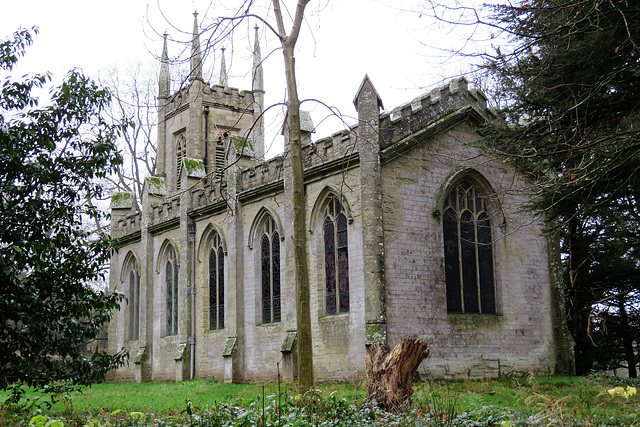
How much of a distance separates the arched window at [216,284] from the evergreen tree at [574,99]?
12.1m

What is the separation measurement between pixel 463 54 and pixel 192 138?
21124mm

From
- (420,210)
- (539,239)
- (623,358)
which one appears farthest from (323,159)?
(623,358)

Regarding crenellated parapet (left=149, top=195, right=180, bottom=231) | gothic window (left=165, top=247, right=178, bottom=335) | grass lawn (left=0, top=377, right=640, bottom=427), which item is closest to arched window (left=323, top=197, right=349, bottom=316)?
grass lawn (left=0, top=377, right=640, bottom=427)

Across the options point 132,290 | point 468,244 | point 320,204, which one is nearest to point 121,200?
point 132,290

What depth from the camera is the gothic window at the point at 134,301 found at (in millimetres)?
27984

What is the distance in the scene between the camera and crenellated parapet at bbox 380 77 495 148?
685 inches

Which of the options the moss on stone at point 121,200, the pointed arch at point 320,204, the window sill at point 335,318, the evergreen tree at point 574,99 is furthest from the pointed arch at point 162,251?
the evergreen tree at point 574,99

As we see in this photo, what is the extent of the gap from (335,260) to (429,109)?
4784 mm

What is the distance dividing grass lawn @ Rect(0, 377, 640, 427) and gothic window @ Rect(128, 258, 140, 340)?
26.7ft

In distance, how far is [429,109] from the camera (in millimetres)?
18203

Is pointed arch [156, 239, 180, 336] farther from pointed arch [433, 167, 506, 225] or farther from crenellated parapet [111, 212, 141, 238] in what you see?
pointed arch [433, 167, 506, 225]

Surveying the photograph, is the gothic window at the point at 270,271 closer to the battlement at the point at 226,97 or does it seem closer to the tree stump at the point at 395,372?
the tree stump at the point at 395,372

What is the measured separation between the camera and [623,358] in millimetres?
23797

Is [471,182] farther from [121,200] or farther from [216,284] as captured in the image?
[121,200]
